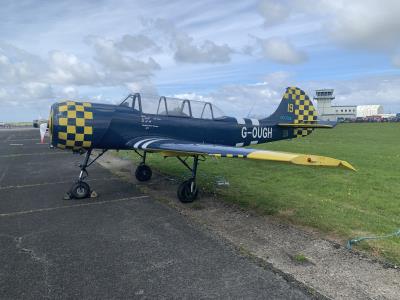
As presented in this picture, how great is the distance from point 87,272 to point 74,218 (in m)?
2.64

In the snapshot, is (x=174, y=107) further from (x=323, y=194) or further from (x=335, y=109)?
(x=335, y=109)

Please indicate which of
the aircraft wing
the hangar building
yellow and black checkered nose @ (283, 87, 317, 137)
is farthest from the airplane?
the hangar building

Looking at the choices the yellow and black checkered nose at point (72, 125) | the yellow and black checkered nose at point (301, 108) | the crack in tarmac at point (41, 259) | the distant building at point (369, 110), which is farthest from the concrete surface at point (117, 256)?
the distant building at point (369, 110)

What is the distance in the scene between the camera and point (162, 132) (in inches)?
380

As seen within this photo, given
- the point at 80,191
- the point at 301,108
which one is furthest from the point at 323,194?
the point at 80,191

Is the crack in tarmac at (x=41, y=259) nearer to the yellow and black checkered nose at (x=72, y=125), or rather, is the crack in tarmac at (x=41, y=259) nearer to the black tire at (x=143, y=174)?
the yellow and black checkered nose at (x=72, y=125)

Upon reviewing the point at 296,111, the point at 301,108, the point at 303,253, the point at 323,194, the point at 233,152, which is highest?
the point at 301,108

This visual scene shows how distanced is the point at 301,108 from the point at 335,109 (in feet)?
478

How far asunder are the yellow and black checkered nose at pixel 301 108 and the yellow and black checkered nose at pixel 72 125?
815 cm

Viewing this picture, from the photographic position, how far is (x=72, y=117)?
8.23 meters

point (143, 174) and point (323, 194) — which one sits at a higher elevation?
point (143, 174)

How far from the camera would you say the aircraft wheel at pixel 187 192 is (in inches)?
318

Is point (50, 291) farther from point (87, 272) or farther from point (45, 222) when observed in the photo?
point (45, 222)

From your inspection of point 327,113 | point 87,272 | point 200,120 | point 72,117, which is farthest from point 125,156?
point 327,113
